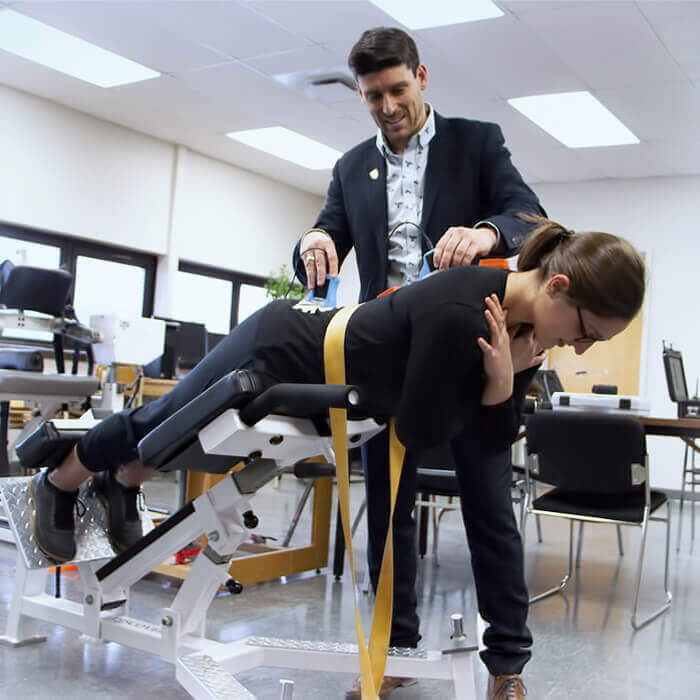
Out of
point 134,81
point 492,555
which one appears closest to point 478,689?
point 492,555

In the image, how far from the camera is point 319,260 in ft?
5.63

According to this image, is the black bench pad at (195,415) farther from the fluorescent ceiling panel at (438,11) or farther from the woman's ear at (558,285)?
the fluorescent ceiling panel at (438,11)

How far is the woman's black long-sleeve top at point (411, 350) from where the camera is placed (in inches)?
50.5

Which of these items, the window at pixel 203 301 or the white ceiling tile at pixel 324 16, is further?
the window at pixel 203 301

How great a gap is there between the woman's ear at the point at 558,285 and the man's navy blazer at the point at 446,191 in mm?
498

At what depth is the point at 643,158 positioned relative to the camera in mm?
6953

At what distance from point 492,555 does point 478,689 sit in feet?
1.61

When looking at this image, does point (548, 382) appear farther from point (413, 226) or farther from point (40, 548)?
point (40, 548)

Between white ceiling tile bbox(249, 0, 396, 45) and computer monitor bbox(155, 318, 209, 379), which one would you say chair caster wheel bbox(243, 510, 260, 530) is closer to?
computer monitor bbox(155, 318, 209, 379)

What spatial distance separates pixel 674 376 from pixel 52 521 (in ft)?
12.8

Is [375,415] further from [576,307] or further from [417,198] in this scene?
[417,198]

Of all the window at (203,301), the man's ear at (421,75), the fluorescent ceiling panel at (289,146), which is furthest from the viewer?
the window at (203,301)

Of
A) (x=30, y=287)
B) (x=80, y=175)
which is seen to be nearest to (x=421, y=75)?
(x=30, y=287)

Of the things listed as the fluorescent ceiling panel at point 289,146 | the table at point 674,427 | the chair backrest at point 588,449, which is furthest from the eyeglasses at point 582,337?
the fluorescent ceiling panel at point 289,146
